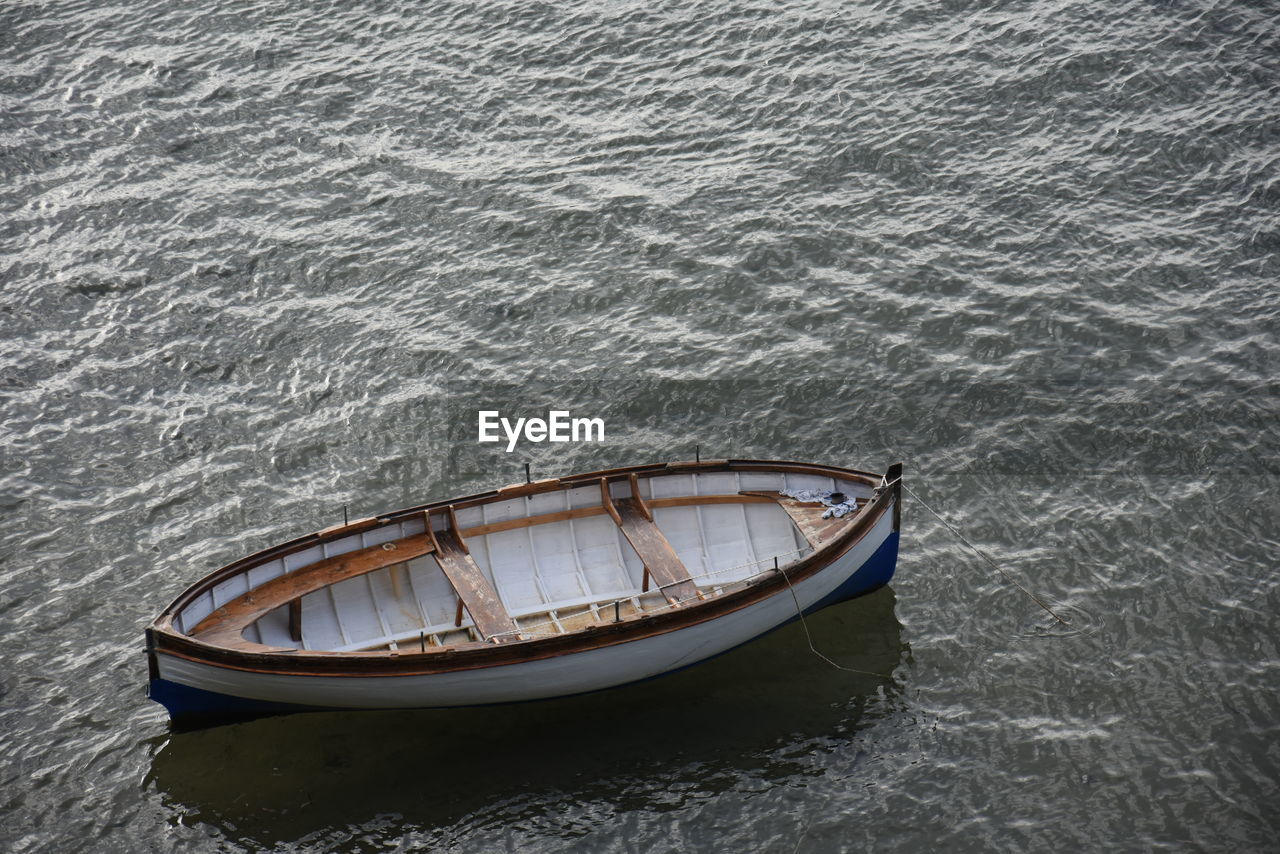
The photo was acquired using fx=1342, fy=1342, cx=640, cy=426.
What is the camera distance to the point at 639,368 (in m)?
29.2

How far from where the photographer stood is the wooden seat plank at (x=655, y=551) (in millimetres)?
22391

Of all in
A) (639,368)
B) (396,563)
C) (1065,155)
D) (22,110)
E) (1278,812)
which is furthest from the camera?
(22,110)

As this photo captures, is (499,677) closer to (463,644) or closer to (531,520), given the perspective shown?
Result: (463,644)

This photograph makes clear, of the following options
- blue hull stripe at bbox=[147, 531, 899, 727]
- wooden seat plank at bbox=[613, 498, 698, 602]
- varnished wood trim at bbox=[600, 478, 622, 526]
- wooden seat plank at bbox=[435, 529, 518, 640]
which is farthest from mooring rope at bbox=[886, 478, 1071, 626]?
A: wooden seat plank at bbox=[435, 529, 518, 640]

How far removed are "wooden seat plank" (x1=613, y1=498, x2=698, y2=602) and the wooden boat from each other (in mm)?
37

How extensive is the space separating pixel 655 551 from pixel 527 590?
7.81 ft

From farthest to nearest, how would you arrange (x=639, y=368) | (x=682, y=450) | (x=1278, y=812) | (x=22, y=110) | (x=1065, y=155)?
(x=22, y=110)
(x=1065, y=155)
(x=639, y=368)
(x=682, y=450)
(x=1278, y=812)

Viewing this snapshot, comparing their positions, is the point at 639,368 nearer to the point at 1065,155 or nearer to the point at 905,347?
the point at 905,347

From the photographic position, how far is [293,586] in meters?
21.9

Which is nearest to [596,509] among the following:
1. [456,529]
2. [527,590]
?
[527,590]

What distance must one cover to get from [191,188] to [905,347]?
18.6 meters

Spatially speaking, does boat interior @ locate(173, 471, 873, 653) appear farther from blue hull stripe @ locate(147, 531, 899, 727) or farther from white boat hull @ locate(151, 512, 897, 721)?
blue hull stripe @ locate(147, 531, 899, 727)

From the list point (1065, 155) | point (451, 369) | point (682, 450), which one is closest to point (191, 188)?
point (451, 369)

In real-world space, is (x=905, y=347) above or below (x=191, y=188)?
below
